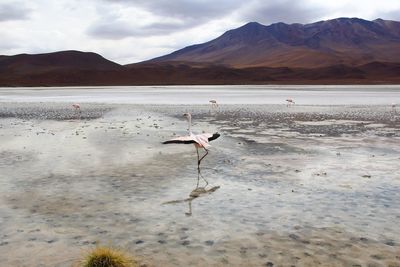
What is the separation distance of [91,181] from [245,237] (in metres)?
5.26

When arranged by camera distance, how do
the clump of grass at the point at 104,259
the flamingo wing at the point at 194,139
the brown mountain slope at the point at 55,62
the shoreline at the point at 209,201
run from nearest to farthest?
the clump of grass at the point at 104,259 → the shoreline at the point at 209,201 → the flamingo wing at the point at 194,139 → the brown mountain slope at the point at 55,62

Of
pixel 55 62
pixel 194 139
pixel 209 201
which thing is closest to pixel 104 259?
pixel 209 201

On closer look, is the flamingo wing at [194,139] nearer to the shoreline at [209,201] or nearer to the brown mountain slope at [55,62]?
the shoreline at [209,201]

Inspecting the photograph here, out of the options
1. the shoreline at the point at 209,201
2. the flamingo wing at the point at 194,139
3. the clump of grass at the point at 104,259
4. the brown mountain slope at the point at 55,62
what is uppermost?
the brown mountain slope at the point at 55,62

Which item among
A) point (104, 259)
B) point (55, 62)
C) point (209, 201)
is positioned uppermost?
point (55, 62)

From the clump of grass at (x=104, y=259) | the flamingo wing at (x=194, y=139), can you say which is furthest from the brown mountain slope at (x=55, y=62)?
the clump of grass at (x=104, y=259)

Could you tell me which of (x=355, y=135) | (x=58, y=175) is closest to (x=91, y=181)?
(x=58, y=175)

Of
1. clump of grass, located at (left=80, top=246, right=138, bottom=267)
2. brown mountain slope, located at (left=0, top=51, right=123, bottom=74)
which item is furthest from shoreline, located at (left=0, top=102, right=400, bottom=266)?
brown mountain slope, located at (left=0, top=51, right=123, bottom=74)

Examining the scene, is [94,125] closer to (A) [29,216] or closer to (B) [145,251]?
(A) [29,216]

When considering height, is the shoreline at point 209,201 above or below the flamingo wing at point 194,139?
below

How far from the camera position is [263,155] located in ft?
50.2

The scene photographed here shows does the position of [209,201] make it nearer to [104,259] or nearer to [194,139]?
[194,139]

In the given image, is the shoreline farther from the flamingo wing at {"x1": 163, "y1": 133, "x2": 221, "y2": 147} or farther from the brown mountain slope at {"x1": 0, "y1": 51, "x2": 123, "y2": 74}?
the brown mountain slope at {"x1": 0, "y1": 51, "x2": 123, "y2": 74}

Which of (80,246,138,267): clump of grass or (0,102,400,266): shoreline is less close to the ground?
(80,246,138,267): clump of grass
